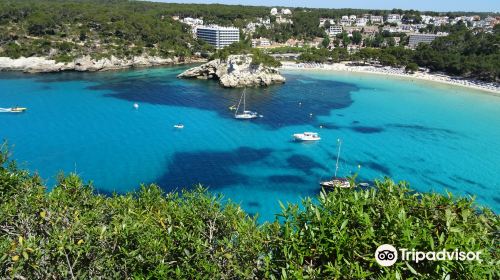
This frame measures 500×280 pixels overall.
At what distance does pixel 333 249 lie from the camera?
7.45 meters

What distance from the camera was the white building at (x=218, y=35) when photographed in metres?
123

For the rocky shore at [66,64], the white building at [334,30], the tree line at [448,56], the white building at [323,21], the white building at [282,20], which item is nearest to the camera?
the rocky shore at [66,64]

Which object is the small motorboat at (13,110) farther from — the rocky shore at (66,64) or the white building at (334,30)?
the white building at (334,30)

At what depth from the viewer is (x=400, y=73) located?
9575 cm

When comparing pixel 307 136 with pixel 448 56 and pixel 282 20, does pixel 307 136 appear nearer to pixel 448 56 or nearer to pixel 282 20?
pixel 448 56

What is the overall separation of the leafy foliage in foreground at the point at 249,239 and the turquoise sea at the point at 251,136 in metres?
10.9

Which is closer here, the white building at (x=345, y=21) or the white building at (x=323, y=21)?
the white building at (x=323, y=21)

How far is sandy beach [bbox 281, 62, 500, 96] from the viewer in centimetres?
7925

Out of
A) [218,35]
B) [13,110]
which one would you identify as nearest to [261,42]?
Result: [218,35]

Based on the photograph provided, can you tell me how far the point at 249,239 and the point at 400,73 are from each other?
9659 centimetres

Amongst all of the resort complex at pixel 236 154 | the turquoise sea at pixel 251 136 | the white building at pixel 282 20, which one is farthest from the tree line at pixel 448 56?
the white building at pixel 282 20

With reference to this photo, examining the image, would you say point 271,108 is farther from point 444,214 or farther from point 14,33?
point 14,33

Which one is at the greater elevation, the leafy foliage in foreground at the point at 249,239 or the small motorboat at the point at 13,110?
the leafy foliage in foreground at the point at 249,239

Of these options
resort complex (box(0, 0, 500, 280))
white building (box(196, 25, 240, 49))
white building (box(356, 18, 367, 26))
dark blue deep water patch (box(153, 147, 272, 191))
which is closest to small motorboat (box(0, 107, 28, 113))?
resort complex (box(0, 0, 500, 280))
